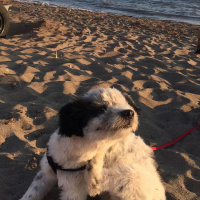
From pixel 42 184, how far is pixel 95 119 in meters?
1.18

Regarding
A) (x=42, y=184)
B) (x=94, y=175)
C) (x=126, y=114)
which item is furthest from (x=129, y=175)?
(x=42, y=184)

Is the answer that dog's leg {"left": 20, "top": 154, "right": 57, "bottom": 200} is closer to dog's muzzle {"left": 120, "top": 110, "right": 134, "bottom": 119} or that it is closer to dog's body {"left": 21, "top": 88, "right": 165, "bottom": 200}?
dog's body {"left": 21, "top": 88, "right": 165, "bottom": 200}

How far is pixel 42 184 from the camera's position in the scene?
3082 millimetres

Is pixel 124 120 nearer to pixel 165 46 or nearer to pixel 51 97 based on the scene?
pixel 51 97

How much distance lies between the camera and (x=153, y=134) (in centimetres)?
462

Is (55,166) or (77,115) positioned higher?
(77,115)

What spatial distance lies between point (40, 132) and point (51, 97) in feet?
3.94

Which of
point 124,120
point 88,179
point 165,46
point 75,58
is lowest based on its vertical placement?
point 165,46

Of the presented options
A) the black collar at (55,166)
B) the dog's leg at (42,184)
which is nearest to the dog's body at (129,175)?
the black collar at (55,166)

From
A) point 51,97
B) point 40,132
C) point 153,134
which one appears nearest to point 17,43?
point 51,97

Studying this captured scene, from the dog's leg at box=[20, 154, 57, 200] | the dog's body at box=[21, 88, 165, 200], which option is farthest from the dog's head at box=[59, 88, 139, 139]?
the dog's leg at box=[20, 154, 57, 200]

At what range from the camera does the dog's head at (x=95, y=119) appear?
244 centimetres

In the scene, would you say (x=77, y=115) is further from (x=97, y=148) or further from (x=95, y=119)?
(x=97, y=148)

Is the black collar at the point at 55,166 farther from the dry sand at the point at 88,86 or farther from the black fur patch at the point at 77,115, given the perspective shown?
the dry sand at the point at 88,86
